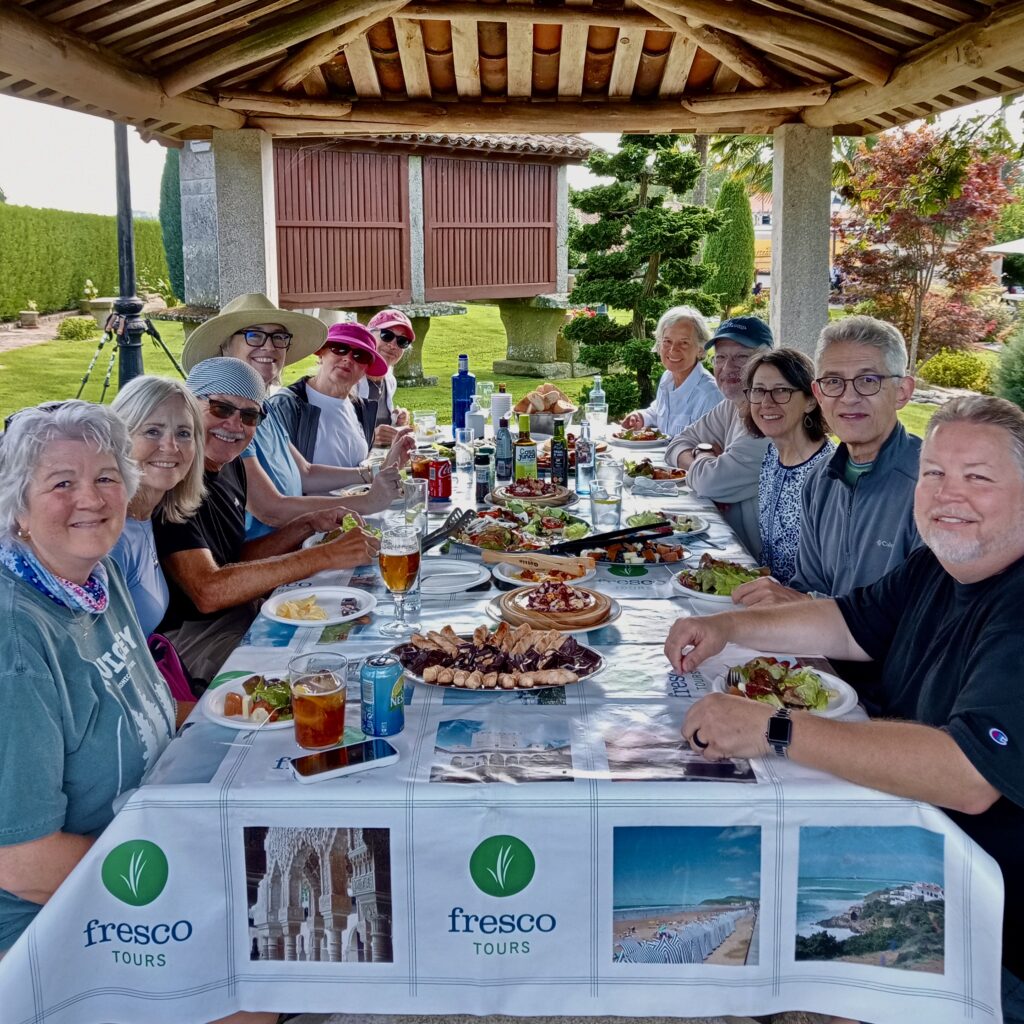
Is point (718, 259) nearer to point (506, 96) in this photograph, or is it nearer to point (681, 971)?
point (506, 96)

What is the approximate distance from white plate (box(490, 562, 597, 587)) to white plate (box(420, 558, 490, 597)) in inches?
1.4

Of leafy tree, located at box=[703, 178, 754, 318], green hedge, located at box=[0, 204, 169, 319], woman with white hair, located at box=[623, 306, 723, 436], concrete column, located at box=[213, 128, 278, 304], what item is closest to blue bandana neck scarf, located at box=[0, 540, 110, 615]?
woman with white hair, located at box=[623, 306, 723, 436]

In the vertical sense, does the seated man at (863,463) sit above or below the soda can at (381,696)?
above

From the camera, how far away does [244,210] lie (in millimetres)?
7551

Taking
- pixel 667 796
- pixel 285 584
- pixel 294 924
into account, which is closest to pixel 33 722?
pixel 294 924

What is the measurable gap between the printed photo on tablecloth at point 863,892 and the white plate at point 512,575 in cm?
136

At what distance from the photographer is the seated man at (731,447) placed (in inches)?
165

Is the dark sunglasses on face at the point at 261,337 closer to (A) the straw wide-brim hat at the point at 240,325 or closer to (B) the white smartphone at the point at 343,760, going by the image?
(A) the straw wide-brim hat at the point at 240,325

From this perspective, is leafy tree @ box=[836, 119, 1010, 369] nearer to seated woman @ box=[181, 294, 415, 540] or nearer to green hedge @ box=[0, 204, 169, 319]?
seated woman @ box=[181, 294, 415, 540]

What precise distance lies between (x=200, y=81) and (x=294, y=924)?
5.65m

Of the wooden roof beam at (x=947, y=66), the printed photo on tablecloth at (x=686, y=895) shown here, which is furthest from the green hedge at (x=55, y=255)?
the printed photo on tablecloth at (x=686, y=895)

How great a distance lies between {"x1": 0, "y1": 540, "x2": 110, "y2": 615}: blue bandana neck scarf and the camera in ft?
6.13

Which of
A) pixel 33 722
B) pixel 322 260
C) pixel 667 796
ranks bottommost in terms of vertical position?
pixel 667 796

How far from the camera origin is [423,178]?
15.8 meters
